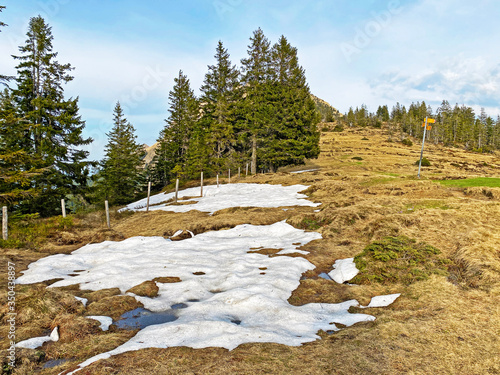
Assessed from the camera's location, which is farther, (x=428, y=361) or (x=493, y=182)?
(x=493, y=182)

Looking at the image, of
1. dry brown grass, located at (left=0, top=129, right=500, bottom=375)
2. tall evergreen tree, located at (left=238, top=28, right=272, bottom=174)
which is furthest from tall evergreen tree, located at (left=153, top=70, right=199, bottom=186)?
dry brown grass, located at (left=0, top=129, right=500, bottom=375)

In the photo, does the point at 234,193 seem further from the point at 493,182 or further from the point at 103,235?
the point at 493,182

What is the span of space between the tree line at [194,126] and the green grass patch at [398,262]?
25.2 meters

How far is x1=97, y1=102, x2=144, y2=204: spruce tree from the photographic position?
36.2m

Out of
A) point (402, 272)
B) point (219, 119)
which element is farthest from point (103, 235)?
point (219, 119)

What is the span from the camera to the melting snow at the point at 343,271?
7.57 meters

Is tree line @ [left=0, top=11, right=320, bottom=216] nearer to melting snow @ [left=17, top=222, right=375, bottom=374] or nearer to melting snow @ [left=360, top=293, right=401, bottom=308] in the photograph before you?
melting snow @ [left=17, top=222, right=375, bottom=374]

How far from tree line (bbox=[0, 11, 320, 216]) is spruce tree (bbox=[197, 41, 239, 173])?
0.46ft

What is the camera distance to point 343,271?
25.7 feet

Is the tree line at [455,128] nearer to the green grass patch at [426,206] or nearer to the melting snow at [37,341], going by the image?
the green grass patch at [426,206]

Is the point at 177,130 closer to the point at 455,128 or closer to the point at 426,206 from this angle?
the point at 426,206

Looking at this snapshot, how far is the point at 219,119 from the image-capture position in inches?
1471

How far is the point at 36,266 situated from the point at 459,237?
1414 cm

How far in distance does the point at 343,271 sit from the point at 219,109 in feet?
108
